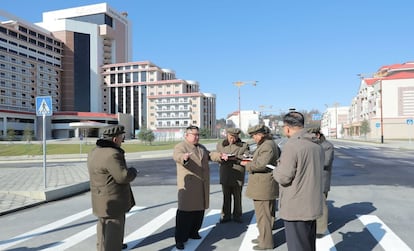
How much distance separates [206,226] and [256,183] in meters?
1.62

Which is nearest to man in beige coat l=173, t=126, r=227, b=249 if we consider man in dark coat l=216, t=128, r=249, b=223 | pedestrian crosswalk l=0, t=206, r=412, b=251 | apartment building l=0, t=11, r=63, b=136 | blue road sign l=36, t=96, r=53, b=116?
pedestrian crosswalk l=0, t=206, r=412, b=251

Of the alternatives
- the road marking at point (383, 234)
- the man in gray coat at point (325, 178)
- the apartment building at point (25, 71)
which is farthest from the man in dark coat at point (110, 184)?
the apartment building at point (25, 71)

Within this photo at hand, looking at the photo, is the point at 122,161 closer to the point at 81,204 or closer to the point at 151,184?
the point at 81,204

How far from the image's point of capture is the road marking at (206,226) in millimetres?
4619

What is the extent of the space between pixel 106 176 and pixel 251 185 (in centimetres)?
207

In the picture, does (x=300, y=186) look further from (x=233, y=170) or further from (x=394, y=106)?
(x=394, y=106)

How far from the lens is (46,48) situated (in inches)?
3871

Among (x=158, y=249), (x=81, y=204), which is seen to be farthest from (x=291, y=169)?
(x=81, y=204)

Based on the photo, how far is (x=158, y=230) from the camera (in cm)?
539

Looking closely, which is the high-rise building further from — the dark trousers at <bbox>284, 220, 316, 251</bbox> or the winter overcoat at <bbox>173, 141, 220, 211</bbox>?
the dark trousers at <bbox>284, 220, 316, 251</bbox>

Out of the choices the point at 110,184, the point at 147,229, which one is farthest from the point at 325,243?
the point at 110,184

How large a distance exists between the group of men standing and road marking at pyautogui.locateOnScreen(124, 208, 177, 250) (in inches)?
29.1

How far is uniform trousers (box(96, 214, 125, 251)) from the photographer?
3672 millimetres

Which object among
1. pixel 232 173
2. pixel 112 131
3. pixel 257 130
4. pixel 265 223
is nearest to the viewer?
pixel 112 131
